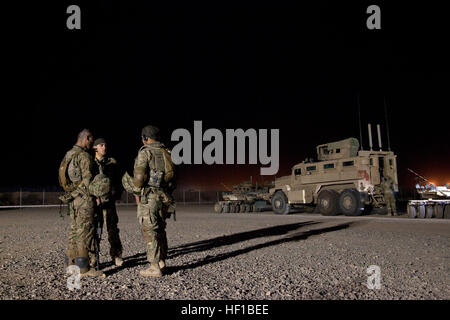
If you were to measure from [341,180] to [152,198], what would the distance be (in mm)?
14637

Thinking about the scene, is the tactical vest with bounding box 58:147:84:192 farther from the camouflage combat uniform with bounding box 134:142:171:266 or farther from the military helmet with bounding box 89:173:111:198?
the camouflage combat uniform with bounding box 134:142:171:266

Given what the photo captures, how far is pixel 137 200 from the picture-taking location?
5102 millimetres

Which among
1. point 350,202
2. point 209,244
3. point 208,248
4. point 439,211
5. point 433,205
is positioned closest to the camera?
point 208,248

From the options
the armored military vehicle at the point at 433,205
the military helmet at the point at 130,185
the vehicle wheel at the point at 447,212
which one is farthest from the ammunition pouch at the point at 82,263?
the vehicle wheel at the point at 447,212

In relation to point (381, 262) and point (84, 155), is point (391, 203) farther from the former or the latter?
point (84, 155)

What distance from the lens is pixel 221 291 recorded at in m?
4.22

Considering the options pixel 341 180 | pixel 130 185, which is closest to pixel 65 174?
pixel 130 185

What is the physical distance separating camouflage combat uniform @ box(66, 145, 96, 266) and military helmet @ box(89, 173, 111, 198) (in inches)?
2.5

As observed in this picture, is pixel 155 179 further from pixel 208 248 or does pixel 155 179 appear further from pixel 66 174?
pixel 208 248

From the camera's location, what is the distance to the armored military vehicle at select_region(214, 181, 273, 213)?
914 inches

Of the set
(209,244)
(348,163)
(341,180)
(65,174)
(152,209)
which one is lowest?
(209,244)

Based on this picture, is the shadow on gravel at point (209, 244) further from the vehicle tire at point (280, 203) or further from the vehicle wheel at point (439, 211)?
the vehicle tire at point (280, 203)

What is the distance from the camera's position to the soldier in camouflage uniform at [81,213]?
16.3 ft
